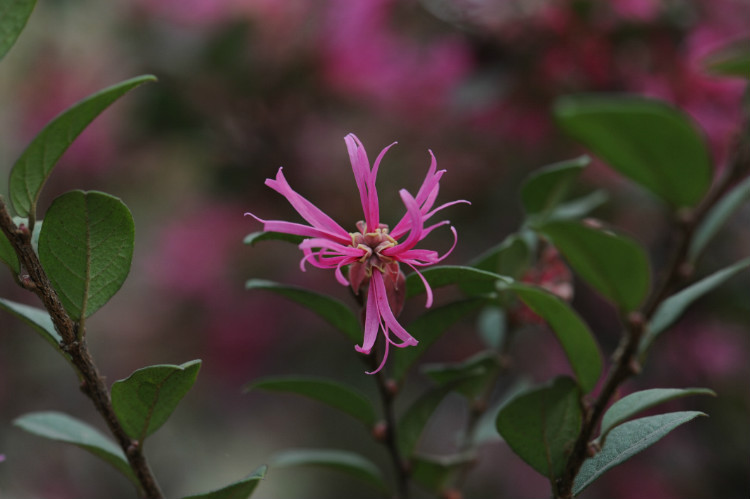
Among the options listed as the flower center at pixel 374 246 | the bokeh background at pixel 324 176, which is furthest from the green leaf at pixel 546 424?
the bokeh background at pixel 324 176

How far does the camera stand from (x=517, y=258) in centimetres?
56

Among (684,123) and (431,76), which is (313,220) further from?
(431,76)

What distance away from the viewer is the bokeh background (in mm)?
1104

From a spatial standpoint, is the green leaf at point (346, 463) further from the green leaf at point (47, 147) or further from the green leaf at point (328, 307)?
the green leaf at point (47, 147)

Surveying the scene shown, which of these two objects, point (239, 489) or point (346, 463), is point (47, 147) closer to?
point (239, 489)

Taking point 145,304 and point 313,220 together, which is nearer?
point 313,220

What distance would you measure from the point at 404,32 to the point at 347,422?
0.81 m

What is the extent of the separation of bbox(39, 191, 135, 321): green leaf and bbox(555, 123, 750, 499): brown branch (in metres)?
0.28

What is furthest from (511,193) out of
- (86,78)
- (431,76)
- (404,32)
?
(86,78)

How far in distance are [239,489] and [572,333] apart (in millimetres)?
212

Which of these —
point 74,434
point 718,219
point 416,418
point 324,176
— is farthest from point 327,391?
point 324,176

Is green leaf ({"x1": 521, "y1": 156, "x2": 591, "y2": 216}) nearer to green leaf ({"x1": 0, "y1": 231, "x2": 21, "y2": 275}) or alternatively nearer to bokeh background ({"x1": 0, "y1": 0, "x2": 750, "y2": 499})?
green leaf ({"x1": 0, "y1": 231, "x2": 21, "y2": 275})

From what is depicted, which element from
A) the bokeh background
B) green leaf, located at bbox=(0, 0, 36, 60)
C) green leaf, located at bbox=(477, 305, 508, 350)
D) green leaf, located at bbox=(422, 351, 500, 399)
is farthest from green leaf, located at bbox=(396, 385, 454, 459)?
the bokeh background

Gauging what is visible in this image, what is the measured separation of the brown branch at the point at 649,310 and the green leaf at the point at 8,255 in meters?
0.33
